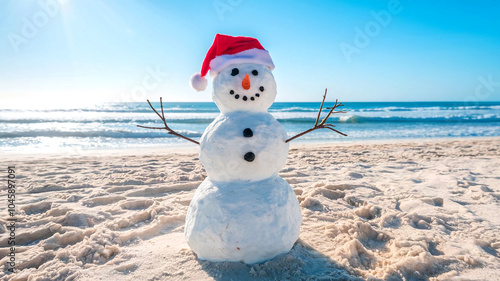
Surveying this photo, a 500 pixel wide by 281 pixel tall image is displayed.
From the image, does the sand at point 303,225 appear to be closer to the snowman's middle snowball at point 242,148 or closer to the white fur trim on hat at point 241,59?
the snowman's middle snowball at point 242,148

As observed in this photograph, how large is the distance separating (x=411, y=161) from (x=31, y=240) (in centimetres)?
643

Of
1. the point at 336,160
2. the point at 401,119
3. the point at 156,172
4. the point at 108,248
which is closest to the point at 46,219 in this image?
the point at 108,248

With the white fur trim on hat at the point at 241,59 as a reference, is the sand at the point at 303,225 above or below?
below

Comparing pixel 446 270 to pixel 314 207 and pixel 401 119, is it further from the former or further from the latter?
pixel 401 119

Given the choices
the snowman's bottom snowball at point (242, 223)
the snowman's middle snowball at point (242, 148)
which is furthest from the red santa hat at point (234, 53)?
the snowman's bottom snowball at point (242, 223)

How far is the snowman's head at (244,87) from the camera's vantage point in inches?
83.7

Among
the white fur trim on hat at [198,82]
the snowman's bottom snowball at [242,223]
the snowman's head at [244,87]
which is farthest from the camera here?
the white fur trim on hat at [198,82]

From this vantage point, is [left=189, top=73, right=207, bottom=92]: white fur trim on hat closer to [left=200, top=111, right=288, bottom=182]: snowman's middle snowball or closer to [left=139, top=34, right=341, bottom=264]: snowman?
[left=139, top=34, right=341, bottom=264]: snowman

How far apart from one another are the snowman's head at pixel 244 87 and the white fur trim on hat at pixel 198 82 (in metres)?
0.31

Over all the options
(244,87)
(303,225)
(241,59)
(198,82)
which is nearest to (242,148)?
(244,87)

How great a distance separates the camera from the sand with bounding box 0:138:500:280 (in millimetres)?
2004

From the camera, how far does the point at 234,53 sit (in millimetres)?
2205

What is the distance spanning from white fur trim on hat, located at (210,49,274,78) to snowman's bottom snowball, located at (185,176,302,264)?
0.94 m

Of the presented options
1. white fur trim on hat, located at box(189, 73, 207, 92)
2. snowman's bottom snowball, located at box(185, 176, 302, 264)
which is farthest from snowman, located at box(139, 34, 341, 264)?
white fur trim on hat, located at box(189, 73, 207, 92)
